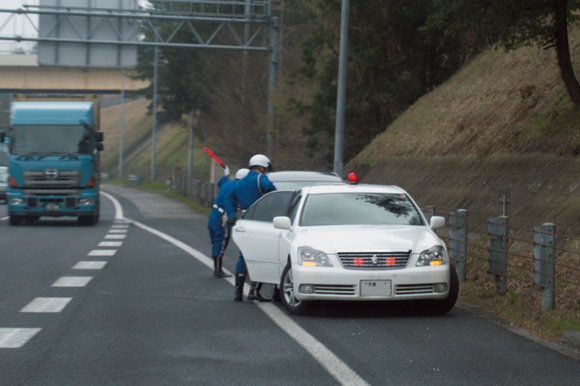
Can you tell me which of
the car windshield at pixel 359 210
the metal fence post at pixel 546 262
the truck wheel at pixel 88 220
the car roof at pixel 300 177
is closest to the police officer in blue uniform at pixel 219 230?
the car roof at pixel 300 177

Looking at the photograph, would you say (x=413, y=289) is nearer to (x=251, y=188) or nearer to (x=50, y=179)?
(x=251, y=188)

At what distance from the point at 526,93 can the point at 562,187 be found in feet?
20.9

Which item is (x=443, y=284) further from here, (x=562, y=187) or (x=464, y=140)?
(x=464, y=140)

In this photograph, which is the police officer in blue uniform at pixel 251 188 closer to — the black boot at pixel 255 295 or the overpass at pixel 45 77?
the black boot at pixel 255 295

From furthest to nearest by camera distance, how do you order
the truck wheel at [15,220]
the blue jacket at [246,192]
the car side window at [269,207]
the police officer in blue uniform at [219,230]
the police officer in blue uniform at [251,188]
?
the truck wheel at [15,220], the police officer in blue uniform at [219,230], the blue jacket at [246,192], the police officer in blue uniform at [251,188], the car side window at [269,207]

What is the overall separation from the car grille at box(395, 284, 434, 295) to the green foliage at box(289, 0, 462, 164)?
22.6m

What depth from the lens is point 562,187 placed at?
47.6ft

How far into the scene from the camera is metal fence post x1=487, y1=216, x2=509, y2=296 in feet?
36.4

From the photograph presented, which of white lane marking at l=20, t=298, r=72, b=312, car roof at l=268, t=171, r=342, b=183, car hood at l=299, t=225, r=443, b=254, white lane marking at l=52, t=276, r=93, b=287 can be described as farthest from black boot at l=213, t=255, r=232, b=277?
car hood at l=299, t=225, r=443, b=254

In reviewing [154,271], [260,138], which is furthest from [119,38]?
[154,271]

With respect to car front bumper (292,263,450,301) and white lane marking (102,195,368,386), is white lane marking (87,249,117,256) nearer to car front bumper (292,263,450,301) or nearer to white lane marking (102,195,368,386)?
white lane marking (102,195,368,386)

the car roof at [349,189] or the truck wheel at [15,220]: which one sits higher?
the car roof at [349,189]

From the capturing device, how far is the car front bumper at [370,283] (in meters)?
9.35

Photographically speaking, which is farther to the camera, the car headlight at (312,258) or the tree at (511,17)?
the tree at (511,17)
